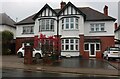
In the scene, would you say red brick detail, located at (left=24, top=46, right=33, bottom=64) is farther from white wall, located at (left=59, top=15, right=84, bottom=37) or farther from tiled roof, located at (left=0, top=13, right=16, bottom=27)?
tiled roof, located at (left=0, top=13, right=16, bottom=27)

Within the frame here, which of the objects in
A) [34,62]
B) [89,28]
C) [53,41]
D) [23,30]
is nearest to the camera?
[34,62]

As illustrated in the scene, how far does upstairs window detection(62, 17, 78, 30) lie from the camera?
35.2 meters

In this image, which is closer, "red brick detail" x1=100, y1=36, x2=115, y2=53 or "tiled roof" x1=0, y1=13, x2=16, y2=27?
"red brick detail" x1=100, y1=36, x2=115, y2=53

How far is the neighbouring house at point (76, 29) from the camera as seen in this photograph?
3516 centimetres

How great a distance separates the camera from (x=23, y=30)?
4109cm

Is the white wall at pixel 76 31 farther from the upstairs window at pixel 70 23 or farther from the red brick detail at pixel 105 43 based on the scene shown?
the red brick detail at pixel 105 43

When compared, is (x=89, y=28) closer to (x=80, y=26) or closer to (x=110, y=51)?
(x=80, y=26)

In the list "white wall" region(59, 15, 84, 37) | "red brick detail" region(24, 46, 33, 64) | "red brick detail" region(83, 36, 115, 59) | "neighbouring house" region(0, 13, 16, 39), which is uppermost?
"neighbouring house" region(0, 13, 16, 39)

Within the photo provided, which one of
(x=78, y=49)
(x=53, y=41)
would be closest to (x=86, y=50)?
(x=78, y=49)

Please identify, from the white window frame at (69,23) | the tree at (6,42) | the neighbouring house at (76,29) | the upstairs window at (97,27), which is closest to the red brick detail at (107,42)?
the neighbouring house at (76,29)

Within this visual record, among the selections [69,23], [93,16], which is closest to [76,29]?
[69,23]

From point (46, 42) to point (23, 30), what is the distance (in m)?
18.4

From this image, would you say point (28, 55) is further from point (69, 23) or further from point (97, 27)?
point (97, 27)

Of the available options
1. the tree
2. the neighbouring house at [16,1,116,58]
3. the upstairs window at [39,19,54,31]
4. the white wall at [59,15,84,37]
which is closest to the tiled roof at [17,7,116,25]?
the neighbouring house at [16,1,116,58]
